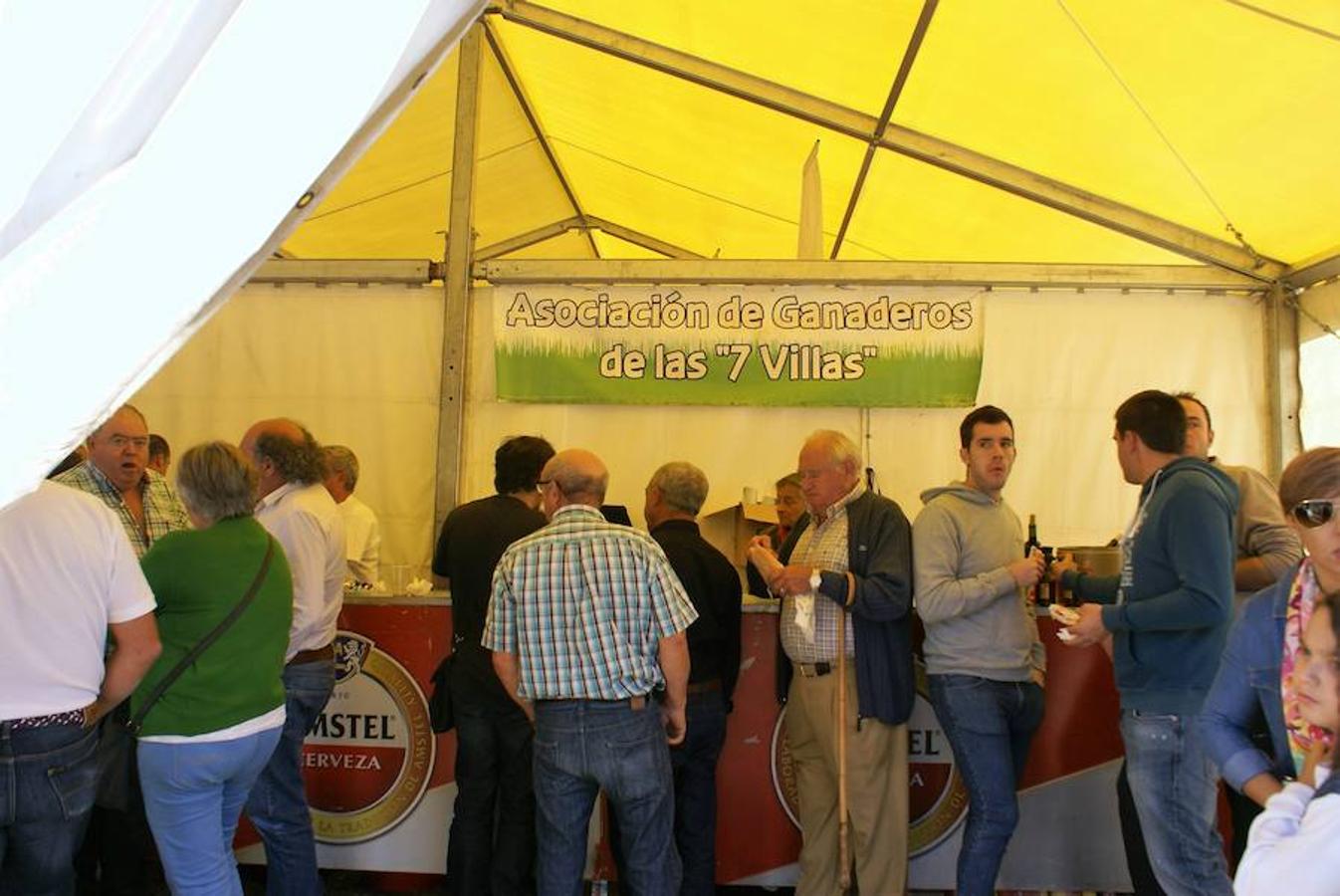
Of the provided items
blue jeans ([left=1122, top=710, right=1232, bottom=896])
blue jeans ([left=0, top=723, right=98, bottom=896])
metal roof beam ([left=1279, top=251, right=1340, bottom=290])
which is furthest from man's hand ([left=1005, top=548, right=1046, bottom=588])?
blue jeans ([left=0, top=723, right=98, bottom=896])

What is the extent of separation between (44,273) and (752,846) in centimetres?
398

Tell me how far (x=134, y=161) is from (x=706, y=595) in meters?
3.18

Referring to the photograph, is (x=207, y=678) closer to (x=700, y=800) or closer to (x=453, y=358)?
(x=700, y=800)

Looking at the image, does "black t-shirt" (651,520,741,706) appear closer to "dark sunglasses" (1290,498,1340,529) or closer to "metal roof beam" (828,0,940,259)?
"dark sunglasses" (1290,498,1340,529)

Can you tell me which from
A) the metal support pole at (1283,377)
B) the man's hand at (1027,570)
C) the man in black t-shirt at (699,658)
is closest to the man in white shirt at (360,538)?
the man in black t-shirt at (699,658)

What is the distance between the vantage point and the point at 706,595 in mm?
4031

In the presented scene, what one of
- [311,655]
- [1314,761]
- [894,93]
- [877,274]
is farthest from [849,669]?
[894,93]

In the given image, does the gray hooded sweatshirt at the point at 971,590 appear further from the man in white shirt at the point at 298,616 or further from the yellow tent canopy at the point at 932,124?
the man in white shirt at the point at 298,616

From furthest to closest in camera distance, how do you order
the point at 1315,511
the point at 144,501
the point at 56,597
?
the point at 144,501, the point at 56,597, the point at 1315,511

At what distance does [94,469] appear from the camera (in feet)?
13.1

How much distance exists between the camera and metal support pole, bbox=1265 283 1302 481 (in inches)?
214

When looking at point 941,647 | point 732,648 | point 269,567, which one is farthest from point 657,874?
A: point 269,567

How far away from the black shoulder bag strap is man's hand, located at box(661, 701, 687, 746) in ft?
4.29

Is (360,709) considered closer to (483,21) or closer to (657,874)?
(657,874)
